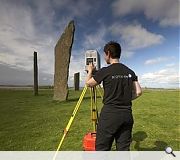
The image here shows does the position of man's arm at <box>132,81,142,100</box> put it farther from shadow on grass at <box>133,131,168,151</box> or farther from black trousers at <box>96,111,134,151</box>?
shadow on grass at <box>133,131,168,151</box>

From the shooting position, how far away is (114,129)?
4.64 metres

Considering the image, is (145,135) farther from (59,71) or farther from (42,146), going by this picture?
(59,71)

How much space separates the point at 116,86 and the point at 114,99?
0.18m

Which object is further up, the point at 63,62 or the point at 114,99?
the point at 63,62

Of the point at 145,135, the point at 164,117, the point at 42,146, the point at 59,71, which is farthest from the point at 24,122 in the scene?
the point at 59,71

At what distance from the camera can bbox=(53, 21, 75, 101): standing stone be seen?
16172 mm

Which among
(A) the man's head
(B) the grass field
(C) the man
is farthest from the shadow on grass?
(A) the man's head

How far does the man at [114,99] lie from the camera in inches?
182

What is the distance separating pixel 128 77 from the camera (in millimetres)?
4676

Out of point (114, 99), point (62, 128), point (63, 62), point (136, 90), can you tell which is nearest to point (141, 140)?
point (62, 128)

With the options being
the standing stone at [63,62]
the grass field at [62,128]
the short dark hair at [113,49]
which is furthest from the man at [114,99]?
the standing stone at [63,62]

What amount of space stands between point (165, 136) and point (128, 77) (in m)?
4.29

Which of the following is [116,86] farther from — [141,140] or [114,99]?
[141,140]
